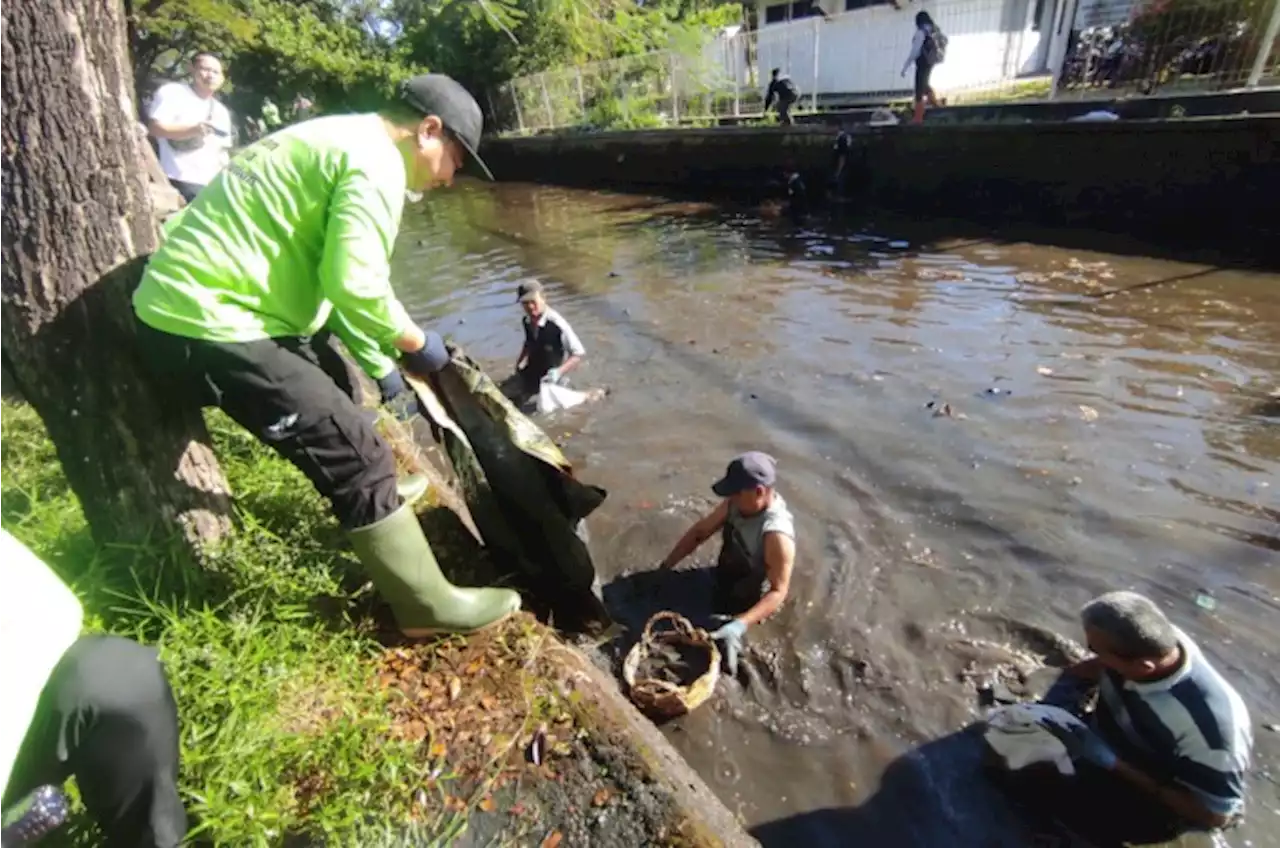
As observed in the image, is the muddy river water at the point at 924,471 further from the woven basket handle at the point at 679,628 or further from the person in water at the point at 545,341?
the person in water at the point at 545,341

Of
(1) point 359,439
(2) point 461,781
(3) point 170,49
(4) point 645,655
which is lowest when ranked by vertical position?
(4) point 645,655

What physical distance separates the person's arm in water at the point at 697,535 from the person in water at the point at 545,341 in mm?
2783

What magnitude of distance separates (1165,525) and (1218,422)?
159cm

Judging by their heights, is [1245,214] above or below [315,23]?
below

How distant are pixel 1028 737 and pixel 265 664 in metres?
2.84

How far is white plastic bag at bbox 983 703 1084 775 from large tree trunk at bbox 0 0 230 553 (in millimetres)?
3197

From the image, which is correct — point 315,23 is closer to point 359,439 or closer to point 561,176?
point 561,176

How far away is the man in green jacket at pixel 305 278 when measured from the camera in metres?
2.38

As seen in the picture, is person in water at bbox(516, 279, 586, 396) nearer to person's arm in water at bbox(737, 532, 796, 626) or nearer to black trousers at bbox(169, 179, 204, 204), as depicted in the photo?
black trousers at bbox(169, 179, 204, 204)

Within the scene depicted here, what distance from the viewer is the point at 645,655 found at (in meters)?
3.70

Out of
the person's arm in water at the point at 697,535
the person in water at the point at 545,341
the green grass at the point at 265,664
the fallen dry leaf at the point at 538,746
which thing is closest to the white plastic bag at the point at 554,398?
the person in water at the point at 545,341

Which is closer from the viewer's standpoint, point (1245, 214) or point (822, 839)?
point (822, 839)

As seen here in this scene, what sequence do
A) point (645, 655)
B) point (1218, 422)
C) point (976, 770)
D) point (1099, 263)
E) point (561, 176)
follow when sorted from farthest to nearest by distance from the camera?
point (561, 176), point (1099, 263), point (1218, 422), point (645, 655), point (976, 770)

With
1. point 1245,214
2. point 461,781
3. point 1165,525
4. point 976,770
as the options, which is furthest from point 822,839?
point 1245,214
